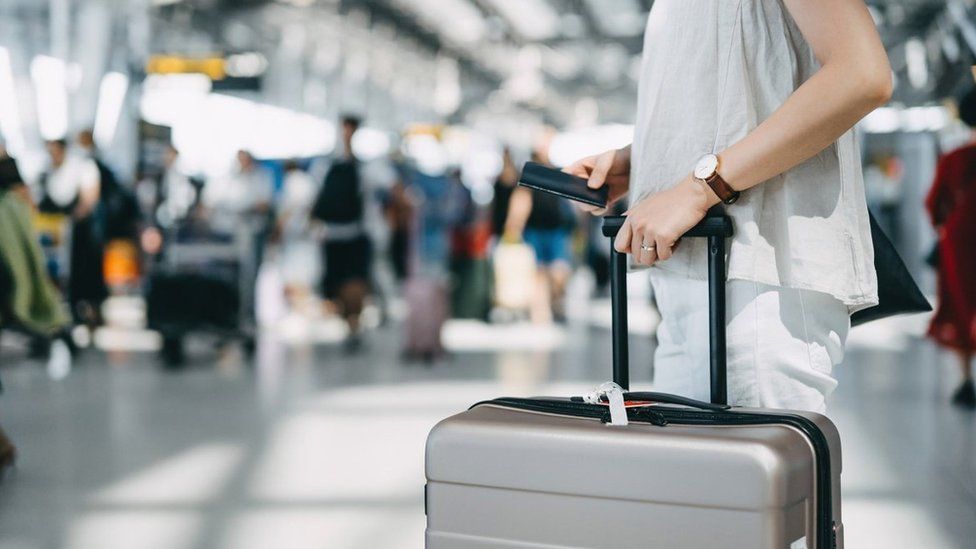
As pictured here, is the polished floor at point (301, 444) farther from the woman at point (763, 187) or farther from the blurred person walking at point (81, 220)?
the woman at point (763, 187)

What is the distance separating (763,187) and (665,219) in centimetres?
15

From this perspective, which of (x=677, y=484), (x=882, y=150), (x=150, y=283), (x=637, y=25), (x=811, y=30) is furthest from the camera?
(x=882, y=150)

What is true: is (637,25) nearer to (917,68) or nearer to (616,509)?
(917,68)

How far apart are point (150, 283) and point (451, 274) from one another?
14.6ft

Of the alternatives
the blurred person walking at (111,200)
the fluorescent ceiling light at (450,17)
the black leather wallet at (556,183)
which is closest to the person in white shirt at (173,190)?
the blurred person walking at (111,200)

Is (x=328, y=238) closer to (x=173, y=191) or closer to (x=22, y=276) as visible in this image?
(x=22, y=276)

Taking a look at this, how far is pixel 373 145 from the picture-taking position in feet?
111

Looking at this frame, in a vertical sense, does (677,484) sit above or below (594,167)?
below

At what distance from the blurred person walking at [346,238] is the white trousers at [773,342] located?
8192 mm

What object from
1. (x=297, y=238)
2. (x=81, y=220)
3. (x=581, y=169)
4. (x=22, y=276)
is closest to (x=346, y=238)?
(x=81, y=220)

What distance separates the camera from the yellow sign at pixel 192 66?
15.4 meters

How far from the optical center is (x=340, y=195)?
9.68m

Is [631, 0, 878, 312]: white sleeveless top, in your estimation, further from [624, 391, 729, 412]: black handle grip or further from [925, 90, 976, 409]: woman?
[925, 90, 976, 409]: woman

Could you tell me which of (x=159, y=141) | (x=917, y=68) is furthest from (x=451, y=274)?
(x=917, y=68)
